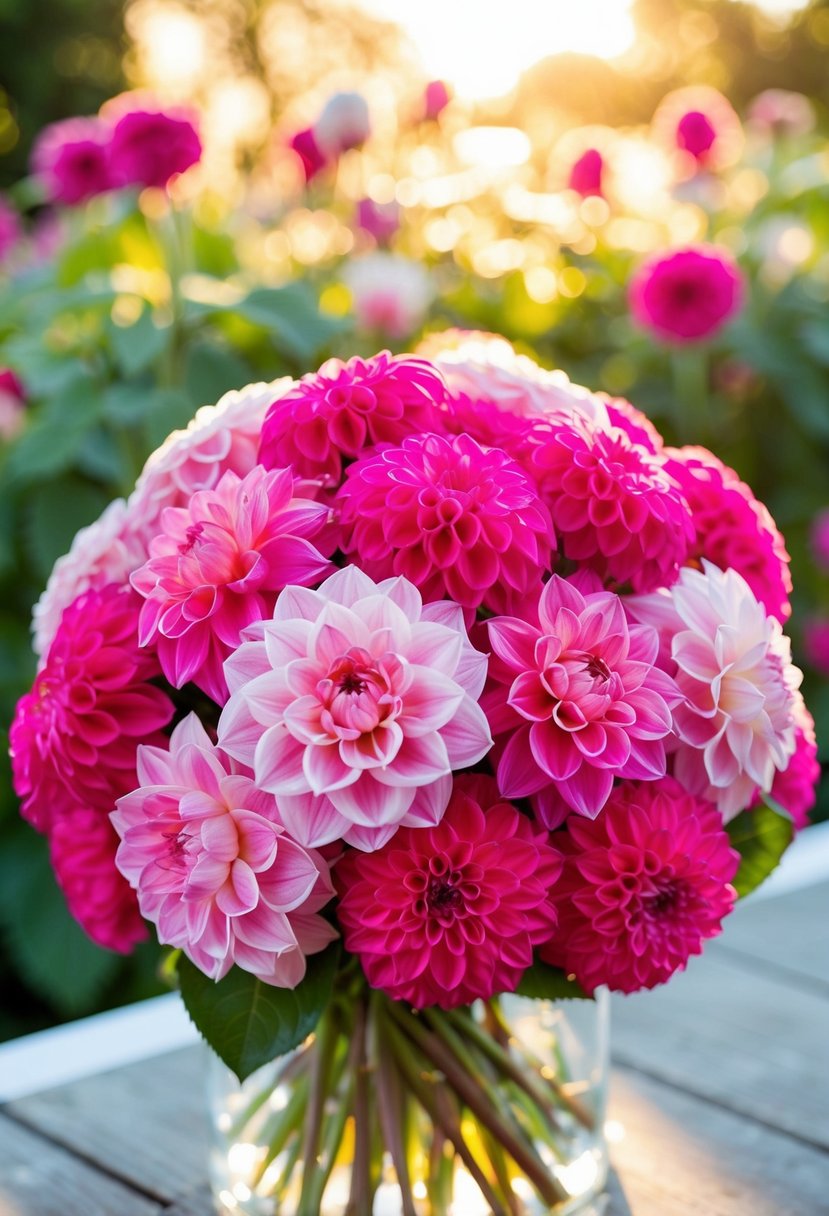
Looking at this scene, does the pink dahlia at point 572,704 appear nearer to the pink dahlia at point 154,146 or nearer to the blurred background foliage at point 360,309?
the blurred background foliage at point 360,309

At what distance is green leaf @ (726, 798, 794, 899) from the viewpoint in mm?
589

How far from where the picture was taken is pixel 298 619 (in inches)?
18.7

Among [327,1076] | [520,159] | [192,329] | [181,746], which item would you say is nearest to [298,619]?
[181,746]

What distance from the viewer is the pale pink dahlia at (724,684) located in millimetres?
513

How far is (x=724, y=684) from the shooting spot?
515 mm

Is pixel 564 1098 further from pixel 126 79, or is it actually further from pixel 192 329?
pixel 126 79

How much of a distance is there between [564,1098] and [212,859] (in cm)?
28

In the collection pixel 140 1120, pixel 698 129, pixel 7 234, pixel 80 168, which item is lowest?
pixel 7 234

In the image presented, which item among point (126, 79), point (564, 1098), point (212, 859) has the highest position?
point (212, 859)

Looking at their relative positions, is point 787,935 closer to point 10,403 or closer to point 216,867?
point 216,867

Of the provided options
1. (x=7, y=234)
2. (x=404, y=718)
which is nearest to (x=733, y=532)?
(x=404, y=718)

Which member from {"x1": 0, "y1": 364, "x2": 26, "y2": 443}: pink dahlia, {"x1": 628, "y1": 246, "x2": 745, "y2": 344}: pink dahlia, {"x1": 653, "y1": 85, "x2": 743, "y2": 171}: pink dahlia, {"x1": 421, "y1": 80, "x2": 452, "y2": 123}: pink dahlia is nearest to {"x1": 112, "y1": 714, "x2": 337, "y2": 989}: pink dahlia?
{"x1": 0, "y1": 364, "x2": 26, "y2": 443}: pink dahlia

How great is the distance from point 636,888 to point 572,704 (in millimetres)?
73

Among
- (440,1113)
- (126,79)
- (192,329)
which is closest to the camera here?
(440,1113)
